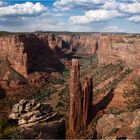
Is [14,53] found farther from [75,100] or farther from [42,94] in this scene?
[75,100]

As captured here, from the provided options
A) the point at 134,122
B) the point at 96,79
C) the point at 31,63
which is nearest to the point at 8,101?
the point at 96,79

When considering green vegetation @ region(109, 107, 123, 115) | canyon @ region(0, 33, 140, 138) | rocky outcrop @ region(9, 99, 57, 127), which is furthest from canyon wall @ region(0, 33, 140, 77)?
rocky outcrop @ region(9, 99, 57, 127)

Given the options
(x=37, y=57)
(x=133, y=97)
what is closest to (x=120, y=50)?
(x=37, y=57)

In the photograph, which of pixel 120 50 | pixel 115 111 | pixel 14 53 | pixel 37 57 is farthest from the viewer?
pixel 37 57

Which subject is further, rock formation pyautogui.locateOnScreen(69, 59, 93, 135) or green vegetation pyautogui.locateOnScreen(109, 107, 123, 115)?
green vegetation pyautogui.locateOnScreen(109, 107, 123, 115)

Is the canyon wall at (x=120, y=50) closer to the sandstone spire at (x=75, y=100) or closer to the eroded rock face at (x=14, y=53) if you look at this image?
the eroded rock face at (x=14, y=53)

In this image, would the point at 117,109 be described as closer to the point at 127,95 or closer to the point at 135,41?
the point at 127,95

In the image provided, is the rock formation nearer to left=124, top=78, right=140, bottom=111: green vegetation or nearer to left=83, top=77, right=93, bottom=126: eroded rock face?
left=83, top=77, right=93, bottom=126: eroded rock face

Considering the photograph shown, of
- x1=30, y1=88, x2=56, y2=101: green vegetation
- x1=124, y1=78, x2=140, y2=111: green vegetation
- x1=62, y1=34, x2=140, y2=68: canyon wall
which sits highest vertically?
x1=62, y1=34, x2=140, y2=68: canyon wall
